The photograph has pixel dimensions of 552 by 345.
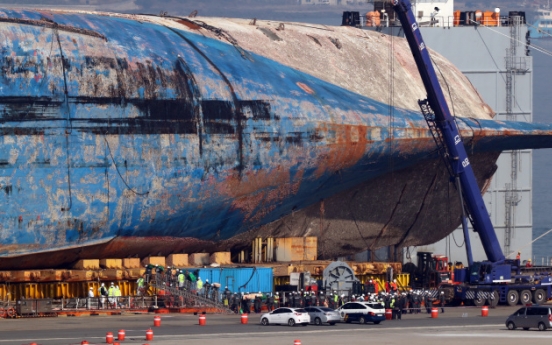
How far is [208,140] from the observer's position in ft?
199

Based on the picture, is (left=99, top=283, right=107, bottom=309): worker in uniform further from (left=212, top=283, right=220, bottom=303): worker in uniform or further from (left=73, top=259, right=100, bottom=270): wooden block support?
(left=212, top=283, right=220, bottom=303): worker in uniform

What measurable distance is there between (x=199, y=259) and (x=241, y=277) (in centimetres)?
317

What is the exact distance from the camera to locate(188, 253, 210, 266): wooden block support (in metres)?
62.5

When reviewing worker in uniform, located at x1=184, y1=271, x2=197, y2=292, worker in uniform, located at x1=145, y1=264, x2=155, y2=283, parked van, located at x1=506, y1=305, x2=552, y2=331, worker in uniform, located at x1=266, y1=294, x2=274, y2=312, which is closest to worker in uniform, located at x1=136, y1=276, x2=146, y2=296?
worker in uniform, located at x1=145, y1=264, x2=155, y2=283

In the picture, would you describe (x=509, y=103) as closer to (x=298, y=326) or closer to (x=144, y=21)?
(x=144, y=21)

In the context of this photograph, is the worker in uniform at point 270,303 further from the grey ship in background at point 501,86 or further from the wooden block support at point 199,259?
the grey ship in background at point 501,86

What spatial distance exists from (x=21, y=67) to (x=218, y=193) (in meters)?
11.8

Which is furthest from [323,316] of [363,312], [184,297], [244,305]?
[184,297]

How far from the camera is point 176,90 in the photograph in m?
60.4

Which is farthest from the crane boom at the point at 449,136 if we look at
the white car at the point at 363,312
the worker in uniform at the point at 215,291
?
the worker in uniform at the point at 215,291

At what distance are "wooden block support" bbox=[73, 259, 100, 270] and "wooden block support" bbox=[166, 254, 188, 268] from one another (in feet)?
15.3

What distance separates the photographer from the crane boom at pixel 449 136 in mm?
62562

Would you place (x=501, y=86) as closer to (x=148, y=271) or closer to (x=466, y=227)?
(x=466, y=227)

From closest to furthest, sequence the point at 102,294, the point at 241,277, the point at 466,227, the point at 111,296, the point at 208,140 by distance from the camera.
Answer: the point at 111,296 < the point at 102,294 < the point at 241,277 < the point at 208,140 < the point at 466,227
